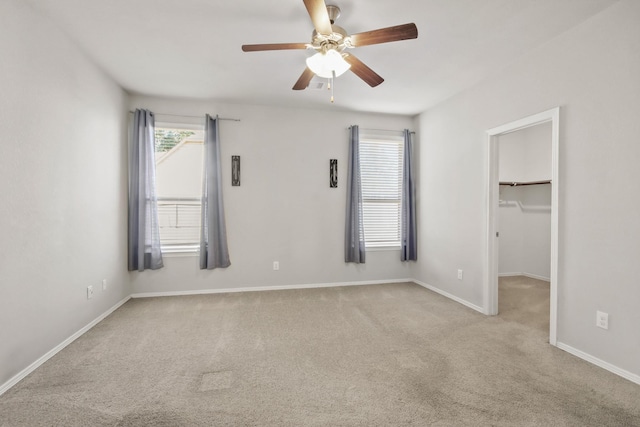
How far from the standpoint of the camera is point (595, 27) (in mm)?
2260

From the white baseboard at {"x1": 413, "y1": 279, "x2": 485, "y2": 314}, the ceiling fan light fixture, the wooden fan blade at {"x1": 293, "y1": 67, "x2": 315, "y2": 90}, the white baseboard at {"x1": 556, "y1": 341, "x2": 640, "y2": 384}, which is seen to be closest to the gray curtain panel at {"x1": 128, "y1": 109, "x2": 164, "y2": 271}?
the wooden fan blade at {"x1": 293, "y1": 67, "x2": 315, "y2": 90}

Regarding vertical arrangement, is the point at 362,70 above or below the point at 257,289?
above

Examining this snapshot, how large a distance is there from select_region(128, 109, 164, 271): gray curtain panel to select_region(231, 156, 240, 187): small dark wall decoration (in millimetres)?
985

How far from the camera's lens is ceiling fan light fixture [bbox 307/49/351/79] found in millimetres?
2176

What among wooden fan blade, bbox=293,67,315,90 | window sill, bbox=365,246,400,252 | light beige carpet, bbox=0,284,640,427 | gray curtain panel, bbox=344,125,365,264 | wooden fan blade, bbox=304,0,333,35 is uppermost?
wooden fan blade, bbox=304,0,333,35

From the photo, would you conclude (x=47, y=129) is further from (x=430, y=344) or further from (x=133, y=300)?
(x=430, y=344)

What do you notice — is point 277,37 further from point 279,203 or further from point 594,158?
point 594,158

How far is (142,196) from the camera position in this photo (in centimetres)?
381

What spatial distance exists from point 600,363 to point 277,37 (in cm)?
366

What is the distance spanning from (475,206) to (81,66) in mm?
4374

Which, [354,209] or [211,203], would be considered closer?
[211,203]

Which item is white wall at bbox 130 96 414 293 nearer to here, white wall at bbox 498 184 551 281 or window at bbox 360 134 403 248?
window at bbox 360 134 403 248

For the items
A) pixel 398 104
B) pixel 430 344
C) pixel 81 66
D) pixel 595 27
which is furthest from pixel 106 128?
pixel 595 27

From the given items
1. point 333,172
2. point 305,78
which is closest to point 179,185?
point 333,172
